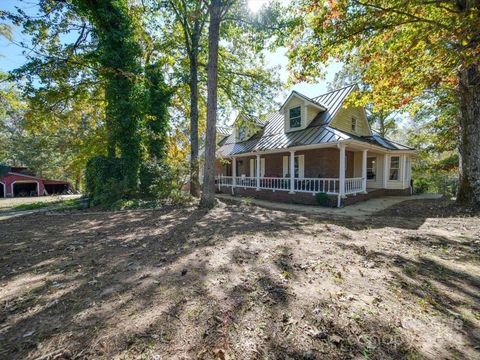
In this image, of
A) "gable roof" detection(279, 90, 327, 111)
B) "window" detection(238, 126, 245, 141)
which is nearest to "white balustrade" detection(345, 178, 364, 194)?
"gable roof" detection(279, 90, 327, 111)

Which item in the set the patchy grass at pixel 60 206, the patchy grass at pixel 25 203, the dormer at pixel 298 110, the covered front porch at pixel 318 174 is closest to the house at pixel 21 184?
the patchy grass at pixel 25 203

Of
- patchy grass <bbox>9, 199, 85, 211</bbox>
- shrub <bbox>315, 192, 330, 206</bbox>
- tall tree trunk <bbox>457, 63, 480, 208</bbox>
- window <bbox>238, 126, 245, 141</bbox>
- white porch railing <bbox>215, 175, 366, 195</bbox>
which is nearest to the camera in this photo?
tall tree trunk <bbox>457, 63, 480, 208</bbox>

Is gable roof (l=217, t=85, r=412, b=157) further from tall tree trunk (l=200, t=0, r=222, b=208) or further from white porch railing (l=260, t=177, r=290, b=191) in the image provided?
tall tree trunk (l=200, t=0, r=222, b=208)

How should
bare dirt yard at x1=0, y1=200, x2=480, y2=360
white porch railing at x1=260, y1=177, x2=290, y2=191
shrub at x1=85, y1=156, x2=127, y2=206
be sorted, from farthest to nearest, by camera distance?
white porch railing at x1=260, y1=177, x2=290, y2=191, shrub at x1=85, y1=156, x2=127, y2=206, bare dirt yard at x1=0, y1=200, x2=480, y2=360

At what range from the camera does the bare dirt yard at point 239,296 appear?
6.02 ft

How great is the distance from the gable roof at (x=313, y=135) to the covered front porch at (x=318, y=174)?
0.62 meters

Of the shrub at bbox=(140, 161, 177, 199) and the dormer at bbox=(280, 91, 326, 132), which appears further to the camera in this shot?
the dormer at bbox=(280, 91, 326, 132)

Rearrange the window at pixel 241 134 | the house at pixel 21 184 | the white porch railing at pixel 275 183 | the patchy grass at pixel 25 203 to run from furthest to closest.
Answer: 1. the house at pixel 21 184
2. the window at pixel 241 134
3. the white porch railing at pixel 275 183
4. the patchy grass at pixel 25 203

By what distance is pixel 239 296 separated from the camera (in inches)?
98.9

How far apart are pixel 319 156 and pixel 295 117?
10.4 ft

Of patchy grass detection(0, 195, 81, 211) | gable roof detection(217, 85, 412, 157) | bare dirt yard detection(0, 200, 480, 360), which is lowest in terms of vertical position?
patchy grass detection(0, 195, 81, 211)

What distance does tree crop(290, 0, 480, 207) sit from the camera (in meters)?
6.37

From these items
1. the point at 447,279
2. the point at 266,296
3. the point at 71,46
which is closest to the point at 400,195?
the point at 447,279

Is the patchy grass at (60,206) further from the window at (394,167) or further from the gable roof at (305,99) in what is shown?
the window at (394,167)
